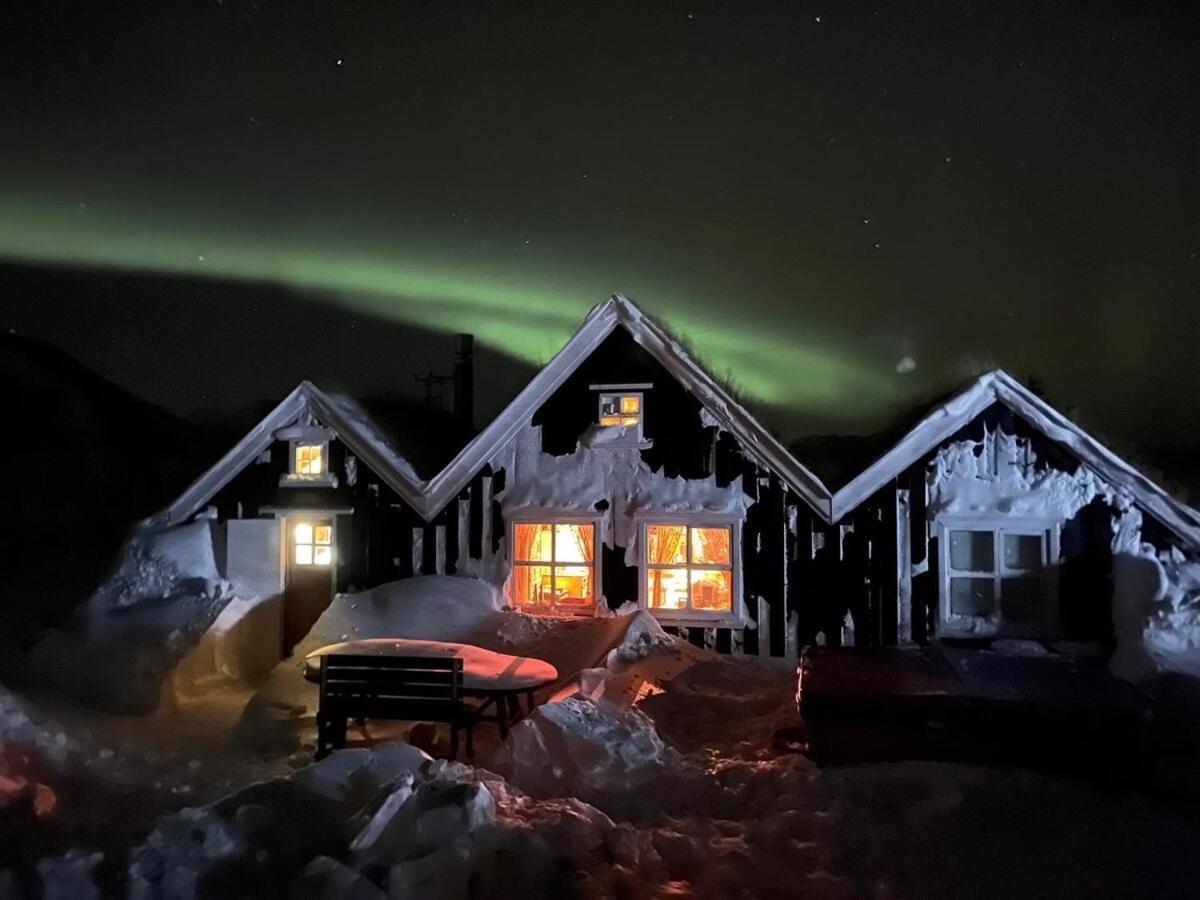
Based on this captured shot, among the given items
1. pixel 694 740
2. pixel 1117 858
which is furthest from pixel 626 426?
pixel 1117 858

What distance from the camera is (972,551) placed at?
37.9 feet

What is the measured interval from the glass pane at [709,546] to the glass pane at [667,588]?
0.34 metres

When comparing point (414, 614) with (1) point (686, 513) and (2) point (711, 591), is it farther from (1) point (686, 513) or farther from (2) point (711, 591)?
(2) point (711, 591)

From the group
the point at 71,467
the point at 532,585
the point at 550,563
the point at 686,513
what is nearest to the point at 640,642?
the point at 686,513

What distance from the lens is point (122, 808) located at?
271 inches

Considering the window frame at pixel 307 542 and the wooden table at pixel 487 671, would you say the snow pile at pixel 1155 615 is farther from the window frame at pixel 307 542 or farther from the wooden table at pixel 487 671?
the window frame at pixel 307 542

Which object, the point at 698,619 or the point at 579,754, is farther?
the point at 698,619

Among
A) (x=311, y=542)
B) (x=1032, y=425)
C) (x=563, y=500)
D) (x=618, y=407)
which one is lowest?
(x=311, y=542)

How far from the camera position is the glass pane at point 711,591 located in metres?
12.3

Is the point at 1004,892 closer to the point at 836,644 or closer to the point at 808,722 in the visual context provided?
the point at 808,722

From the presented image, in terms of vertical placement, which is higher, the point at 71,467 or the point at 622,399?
the point at 622,399

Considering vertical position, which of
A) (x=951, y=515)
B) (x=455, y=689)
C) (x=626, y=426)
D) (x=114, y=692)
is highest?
(x=626, y=426)

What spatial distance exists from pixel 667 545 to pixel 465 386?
5641 mm

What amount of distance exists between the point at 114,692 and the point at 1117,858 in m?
11.2
